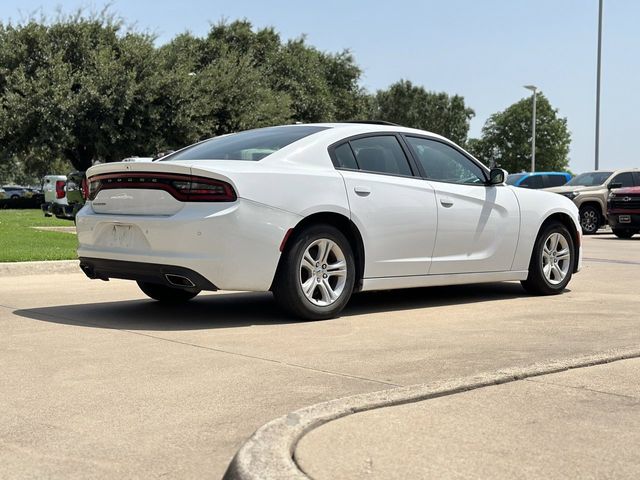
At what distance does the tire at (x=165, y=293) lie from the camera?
773 cm

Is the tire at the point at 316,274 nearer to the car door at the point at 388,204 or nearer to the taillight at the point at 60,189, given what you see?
the car door at the point at 388,204


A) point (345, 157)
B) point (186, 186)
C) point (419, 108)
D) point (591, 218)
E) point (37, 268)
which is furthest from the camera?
point (419, 108)

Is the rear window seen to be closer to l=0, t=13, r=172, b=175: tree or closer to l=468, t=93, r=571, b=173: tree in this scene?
l=0, t=13, r=172, b=175: tree

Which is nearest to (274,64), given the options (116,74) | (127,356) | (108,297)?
(116,74)

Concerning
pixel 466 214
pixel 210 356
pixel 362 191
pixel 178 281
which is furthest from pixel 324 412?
pixel 466 214

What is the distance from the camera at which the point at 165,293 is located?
25.5 ft

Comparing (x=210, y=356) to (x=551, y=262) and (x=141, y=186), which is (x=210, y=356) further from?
(x=551, y=262)

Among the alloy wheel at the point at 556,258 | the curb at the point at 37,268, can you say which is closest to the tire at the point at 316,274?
the alloy wheel at the point at 556,258

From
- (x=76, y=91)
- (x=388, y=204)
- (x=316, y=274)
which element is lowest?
(x=316, y=274)

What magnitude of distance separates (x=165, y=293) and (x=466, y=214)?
110 inches

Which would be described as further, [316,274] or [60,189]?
[60,189]

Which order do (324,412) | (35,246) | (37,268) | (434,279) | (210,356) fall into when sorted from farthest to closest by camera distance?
(35,246)
(37,268)
(434,279)
(210,356)
(324,412)

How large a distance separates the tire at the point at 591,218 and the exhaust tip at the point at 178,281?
19062 mm

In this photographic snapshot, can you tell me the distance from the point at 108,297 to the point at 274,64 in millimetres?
44512
